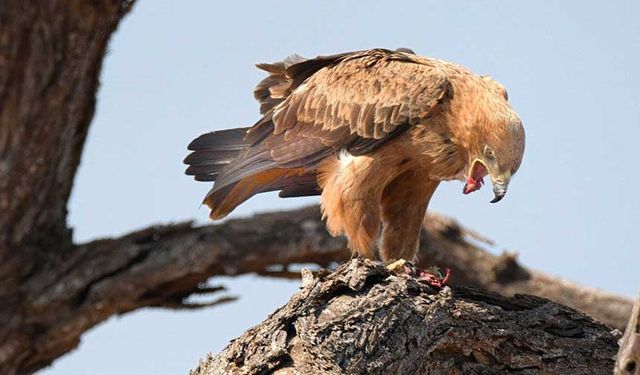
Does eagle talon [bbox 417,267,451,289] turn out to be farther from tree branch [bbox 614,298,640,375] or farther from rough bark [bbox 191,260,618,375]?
tree branch [bbox 614,298,640,375]

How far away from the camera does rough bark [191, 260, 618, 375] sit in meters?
5.74

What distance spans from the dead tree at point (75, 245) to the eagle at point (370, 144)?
1167 mm

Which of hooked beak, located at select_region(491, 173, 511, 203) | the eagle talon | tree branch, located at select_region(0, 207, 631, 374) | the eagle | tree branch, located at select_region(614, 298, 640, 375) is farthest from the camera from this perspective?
tree branch, located at select_region(0, 207, 631, 374)

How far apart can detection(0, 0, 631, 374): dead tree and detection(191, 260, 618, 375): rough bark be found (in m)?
3.92

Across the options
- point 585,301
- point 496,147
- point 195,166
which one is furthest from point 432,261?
point 496,147

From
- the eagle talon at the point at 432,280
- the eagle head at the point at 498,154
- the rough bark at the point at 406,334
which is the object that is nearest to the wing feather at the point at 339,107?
the eagle head at the point at 498,154

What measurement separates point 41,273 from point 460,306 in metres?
5.42

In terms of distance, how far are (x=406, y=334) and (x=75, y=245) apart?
577 cm

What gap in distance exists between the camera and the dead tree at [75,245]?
9.27 m

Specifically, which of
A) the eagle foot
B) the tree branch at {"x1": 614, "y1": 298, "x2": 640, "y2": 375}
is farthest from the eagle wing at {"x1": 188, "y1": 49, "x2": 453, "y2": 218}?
the tree branch at {"x1": 614, "y1": 298, "x2": 640, "y2": 375}

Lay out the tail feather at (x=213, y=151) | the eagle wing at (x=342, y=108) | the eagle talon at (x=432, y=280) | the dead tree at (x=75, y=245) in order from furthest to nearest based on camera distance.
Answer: the tail feather at (x=213, y=151) → the dead tree at (x=75, y=245) → the eagle wing at (x=342, y=108) → the eagle talon at (x=432, y=280)

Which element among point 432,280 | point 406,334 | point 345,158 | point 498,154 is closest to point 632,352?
point 406,334

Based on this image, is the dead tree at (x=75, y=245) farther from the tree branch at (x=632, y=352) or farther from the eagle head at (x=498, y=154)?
the tree branch at (x=632, y=352)

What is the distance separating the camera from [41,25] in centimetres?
912
